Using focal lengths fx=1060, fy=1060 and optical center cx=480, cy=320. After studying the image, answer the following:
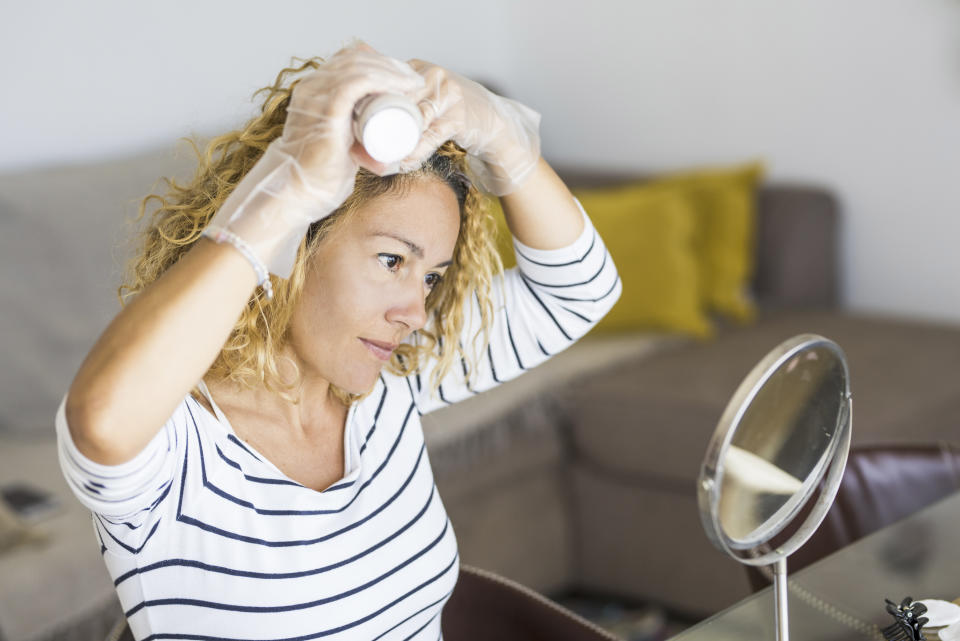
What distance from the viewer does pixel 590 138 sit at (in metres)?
3.21

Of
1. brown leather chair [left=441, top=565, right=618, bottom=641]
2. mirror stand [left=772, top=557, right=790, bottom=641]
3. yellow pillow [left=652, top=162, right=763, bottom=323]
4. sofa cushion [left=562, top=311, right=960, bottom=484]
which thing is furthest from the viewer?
yellow pillow [left=652, top=162, right=763, bottom=323]

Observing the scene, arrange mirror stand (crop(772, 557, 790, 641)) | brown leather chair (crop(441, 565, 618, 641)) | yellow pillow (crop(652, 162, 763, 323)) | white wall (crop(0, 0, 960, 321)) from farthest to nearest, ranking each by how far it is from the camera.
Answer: yellow pillow (crop(652, 162, 763, 323)) < white wall (crop(0, 0, 960, 321)) < brown leather chair (crop(441, 565, 618, 641)) < mirror stand (crop(772, 557, 790, 641))

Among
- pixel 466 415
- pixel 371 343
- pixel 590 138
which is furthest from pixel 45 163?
pixel 371 343

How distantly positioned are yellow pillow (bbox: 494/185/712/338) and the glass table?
1.43 m

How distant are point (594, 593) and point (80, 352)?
48.3 inches

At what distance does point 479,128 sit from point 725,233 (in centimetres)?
178

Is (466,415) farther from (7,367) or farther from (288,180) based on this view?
(288,180)

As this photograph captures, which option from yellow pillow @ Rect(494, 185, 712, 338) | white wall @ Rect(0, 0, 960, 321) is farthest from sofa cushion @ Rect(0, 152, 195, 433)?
yellow pillow @ Rect(494, 185, 712, 338)

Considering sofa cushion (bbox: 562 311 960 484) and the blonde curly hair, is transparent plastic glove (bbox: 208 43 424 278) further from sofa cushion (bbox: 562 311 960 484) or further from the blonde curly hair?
sofa cushion (bbox: 562 311 960 484)

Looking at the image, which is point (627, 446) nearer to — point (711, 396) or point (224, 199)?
point (711, 396)

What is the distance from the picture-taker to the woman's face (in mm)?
986

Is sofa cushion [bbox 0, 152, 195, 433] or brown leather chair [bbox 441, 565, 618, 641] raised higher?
brown leather chair [bbox 441, 565, 618, 641]

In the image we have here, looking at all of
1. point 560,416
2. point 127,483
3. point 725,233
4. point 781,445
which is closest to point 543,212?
point 781,445

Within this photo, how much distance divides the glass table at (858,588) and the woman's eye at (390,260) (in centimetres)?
42
